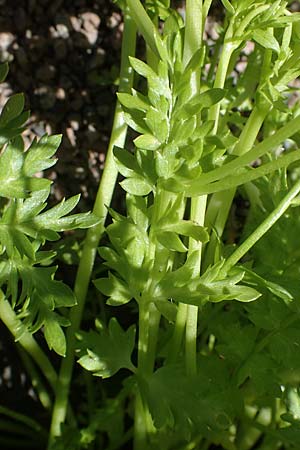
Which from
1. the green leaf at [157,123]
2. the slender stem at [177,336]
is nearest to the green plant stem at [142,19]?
the green leaf at [157,123]

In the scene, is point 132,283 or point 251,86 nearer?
point 132,283

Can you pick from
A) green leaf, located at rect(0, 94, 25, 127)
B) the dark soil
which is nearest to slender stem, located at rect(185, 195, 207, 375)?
green leaf, located at rect(0, 94, 25, 127)

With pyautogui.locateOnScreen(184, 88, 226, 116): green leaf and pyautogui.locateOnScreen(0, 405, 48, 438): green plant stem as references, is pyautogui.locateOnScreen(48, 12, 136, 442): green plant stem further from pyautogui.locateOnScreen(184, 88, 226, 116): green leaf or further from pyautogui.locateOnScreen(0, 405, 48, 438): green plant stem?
pyautogui.locateOnScreen(184, 88, 226, 116): green leaf

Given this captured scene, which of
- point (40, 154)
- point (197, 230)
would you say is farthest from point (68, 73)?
point (197, 230)

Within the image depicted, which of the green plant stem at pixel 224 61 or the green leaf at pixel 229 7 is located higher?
the green leaf at pixel 229 7

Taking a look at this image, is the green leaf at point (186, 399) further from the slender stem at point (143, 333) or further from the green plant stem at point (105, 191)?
the green plant stem at point (105, 191)

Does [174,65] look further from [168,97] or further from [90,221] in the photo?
[90,221]

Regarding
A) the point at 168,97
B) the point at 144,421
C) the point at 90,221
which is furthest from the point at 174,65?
the point at 144,421

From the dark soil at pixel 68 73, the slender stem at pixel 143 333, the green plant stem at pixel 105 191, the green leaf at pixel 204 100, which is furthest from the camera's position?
the dark soil at pixel 68 73
